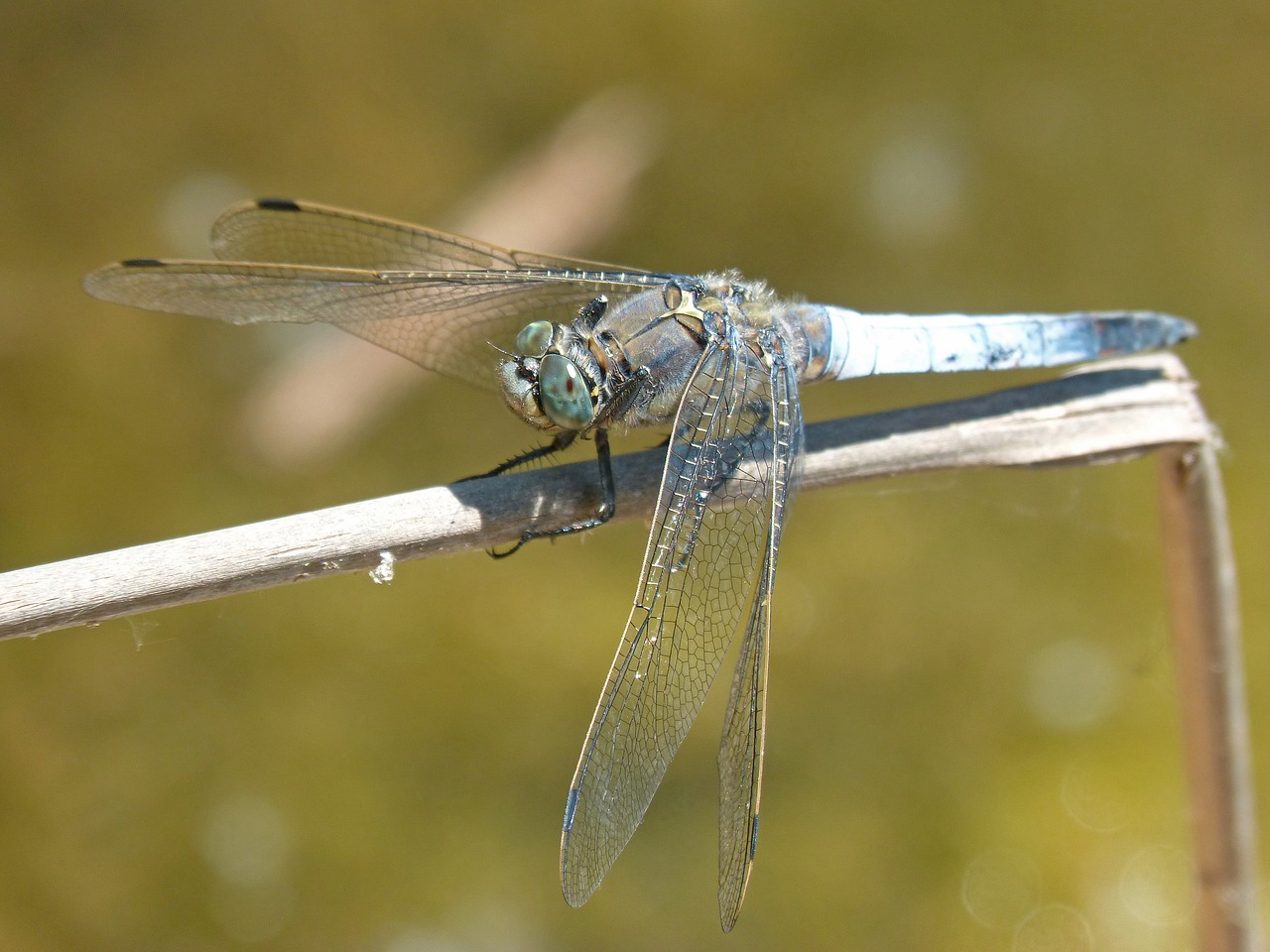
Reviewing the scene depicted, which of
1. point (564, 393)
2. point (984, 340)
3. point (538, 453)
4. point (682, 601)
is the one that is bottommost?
point (682, 601)

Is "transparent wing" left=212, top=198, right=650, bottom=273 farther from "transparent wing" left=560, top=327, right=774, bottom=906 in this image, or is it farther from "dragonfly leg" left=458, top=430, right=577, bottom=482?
"transparent wing" left=560, top=327, right=774, bottom=906

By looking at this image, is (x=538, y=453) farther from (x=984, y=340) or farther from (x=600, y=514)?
(x=984, y=340)

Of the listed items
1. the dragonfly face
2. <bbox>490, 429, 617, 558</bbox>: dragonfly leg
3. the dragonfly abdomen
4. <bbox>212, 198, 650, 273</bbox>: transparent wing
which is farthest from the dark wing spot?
the dragonfly abdomen

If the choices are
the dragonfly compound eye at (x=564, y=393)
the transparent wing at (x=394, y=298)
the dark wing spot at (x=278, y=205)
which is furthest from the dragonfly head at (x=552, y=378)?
the dark wing spot at (x=278, y=205)

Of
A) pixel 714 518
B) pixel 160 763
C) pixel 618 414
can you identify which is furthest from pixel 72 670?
pixel 714 518

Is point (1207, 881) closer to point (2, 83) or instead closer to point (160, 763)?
point (160, 763)

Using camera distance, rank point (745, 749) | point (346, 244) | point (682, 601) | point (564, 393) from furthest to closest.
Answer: point (346, 244) < point (564, 393) < point (682, 601) < point (745, 749)

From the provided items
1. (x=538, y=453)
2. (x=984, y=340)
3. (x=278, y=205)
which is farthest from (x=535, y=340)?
(x=984, y=340)
